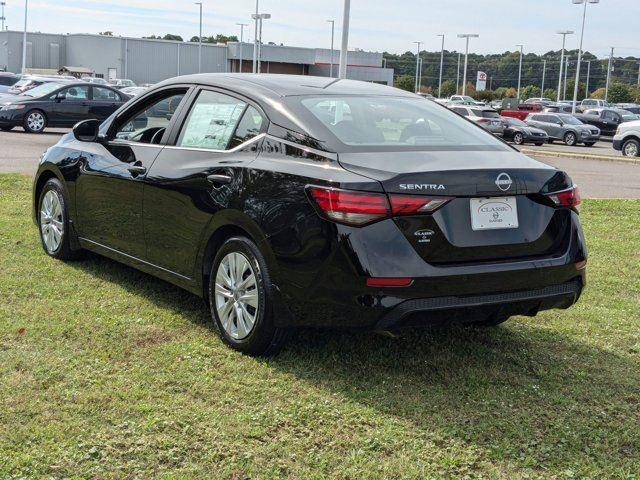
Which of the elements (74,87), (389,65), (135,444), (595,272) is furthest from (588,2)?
(389,65)

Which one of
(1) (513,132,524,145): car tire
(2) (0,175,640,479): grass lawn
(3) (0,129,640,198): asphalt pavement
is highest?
(1) (513,132,524,145): car tire

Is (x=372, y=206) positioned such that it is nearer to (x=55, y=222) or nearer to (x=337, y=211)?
(x=337, y=211)

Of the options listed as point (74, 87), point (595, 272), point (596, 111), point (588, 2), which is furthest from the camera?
point (588, 2)

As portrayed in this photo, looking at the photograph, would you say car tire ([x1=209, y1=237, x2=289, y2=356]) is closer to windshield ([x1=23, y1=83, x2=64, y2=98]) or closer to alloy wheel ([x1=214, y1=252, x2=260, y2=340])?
alloy wheel ([x1=214, y1=252, x2=260, y2=340])

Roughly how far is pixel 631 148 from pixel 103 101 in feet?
53.3

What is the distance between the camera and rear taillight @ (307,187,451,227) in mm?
4027

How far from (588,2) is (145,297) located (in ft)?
192

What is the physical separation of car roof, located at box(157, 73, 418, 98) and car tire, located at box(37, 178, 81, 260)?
60.7 inches

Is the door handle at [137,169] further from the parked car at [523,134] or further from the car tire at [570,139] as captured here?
the car tire at [570,139]

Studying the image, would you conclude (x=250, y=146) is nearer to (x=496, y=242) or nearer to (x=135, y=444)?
(x=496, y=242)

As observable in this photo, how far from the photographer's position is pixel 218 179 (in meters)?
4.79

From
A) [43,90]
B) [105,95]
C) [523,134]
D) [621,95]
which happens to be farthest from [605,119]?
[621,95]

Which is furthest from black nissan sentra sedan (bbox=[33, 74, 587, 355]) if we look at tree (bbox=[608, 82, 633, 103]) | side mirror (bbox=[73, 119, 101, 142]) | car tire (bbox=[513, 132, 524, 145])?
tree (bbox=[608, 82, 633, 103])

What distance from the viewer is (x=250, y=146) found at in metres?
4.76
